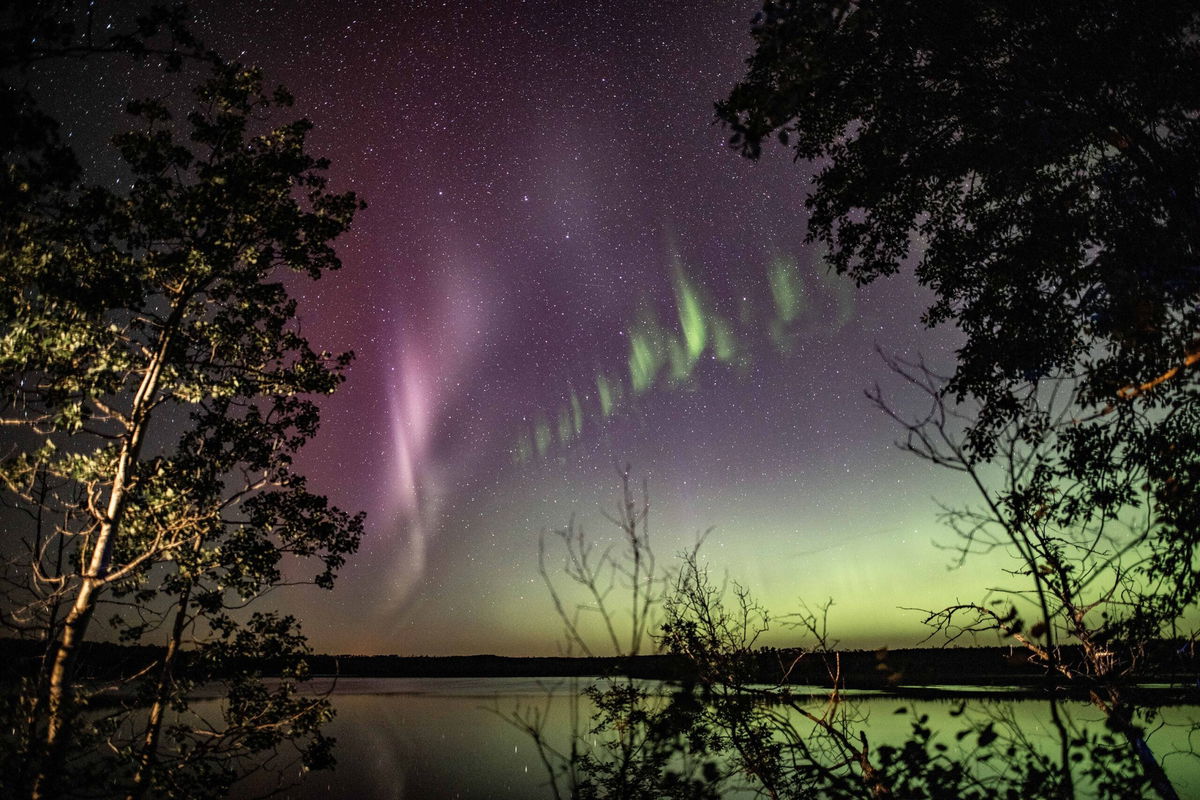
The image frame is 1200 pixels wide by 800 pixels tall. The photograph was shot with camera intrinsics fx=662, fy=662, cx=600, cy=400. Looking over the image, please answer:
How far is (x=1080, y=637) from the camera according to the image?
17.1 feet

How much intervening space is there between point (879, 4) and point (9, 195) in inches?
327

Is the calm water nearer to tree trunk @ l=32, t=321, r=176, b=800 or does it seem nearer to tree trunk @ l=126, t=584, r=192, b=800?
tree trunk @ l=126, t=584, r=192, b=800

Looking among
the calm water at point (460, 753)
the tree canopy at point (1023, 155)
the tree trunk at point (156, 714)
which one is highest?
the tree canopy at point (1023, 155)

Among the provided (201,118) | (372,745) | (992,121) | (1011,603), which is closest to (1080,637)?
(1011,603)

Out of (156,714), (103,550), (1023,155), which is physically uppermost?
(1023,155)

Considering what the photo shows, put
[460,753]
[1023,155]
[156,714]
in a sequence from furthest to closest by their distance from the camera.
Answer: [460,753]
[156,714]
[1023,155]

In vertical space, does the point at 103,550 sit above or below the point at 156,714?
above

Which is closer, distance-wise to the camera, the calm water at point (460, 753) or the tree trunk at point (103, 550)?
the tree trunk at point (103, 550)

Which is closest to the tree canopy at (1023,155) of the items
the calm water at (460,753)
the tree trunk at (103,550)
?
the tree trunk at (103,550)

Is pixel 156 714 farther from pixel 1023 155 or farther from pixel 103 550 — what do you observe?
pixel 1023 155

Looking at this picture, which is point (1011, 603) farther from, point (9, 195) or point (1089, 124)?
point (9, 195)

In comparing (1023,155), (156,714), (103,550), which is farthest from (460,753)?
(1023,155)

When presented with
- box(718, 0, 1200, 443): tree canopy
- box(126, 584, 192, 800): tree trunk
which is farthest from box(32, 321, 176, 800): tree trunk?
box(718, 0, 1200, 443): tree canopy

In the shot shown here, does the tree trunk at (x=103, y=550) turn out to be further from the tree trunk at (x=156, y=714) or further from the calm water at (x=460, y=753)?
the calm water at (x=460, y=753)
